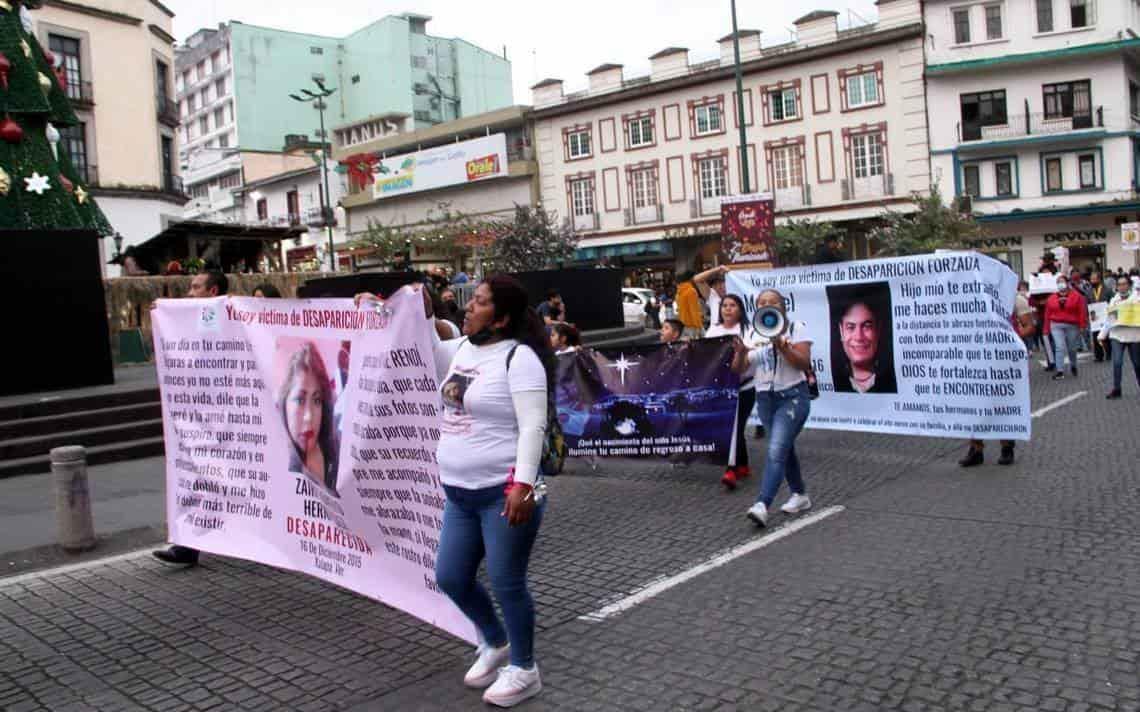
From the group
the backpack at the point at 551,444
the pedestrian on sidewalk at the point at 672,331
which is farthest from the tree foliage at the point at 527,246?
the backpack at the point at 551,444

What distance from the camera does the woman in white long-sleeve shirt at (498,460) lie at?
4137 mm

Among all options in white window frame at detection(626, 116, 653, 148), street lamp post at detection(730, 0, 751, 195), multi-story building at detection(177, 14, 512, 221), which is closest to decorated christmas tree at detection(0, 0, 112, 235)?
street lamp post at detection(730, 0, 751, 195)

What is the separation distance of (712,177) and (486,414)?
4372cm

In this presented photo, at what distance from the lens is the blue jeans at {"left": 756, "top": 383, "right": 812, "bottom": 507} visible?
289 inches

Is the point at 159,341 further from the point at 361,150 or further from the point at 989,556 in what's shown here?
the point at 361,150

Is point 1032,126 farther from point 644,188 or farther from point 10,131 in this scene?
point 10,131

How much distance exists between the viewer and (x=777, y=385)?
7508 millimetres

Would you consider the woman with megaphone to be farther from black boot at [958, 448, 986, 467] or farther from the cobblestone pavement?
black boot at [958, 448, 986, 467]

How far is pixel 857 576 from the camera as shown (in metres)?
5.96

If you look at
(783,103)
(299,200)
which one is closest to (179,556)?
→ (783,103)

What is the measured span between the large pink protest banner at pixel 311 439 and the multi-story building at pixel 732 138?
35447mm

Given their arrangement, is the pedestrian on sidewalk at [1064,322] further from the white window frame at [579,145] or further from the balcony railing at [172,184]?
the balcony railing at [172,184]

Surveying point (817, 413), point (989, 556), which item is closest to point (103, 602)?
point (989, 556)

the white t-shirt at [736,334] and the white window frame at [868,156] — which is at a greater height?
the white window frame at [868,156]
